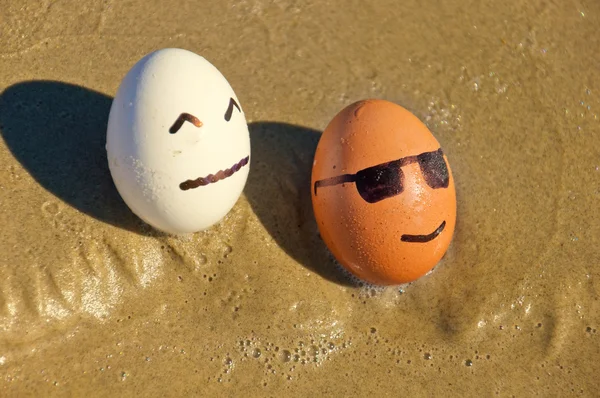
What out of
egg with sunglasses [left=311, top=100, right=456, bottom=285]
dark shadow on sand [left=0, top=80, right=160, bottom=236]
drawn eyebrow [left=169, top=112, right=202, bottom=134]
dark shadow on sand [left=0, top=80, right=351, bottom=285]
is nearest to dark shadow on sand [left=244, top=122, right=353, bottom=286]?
dark shadow on sand [left=0, top=80, right=351, bottom=285]

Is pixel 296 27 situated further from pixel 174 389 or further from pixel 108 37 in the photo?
pixel 174 389

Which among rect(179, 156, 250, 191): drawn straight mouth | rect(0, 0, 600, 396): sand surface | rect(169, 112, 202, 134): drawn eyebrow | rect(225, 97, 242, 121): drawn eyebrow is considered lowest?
rect(0, 0, 600, 396): sand surface

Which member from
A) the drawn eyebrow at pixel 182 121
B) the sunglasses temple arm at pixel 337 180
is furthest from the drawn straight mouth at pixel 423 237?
the drawn eyebrow at pixel 182 121

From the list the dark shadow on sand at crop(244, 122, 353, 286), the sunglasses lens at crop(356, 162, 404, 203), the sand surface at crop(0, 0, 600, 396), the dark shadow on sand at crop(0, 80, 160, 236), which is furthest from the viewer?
the dark shadow on sand at crop(244, 122, 353, 286)

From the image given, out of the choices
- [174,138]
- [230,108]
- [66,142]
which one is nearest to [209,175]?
[174,138]

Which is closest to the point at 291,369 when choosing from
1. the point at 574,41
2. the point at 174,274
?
the point at 174,274

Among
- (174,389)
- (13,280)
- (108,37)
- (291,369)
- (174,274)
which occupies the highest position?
(108,37)

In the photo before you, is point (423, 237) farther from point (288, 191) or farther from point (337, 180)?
point (288, 191)

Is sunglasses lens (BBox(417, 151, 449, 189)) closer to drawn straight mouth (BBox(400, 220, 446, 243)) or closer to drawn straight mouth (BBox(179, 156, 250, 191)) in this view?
drawn straight mouth (BBox(400, 220, 446, 243))
